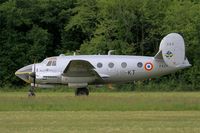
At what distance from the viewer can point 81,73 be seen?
40.2m

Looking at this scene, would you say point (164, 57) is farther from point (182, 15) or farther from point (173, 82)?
point (182, 15)

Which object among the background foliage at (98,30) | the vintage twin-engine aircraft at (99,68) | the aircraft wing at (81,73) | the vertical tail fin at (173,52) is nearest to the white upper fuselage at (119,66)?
the vintage twin-engine aircraft at (99,68)

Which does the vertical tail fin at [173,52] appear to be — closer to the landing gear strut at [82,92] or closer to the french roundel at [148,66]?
the french roundel at [148,66]

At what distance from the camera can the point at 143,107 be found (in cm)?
2669

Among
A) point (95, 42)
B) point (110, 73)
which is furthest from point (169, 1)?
point (110, 73)

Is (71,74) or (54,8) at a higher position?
(54,8)
